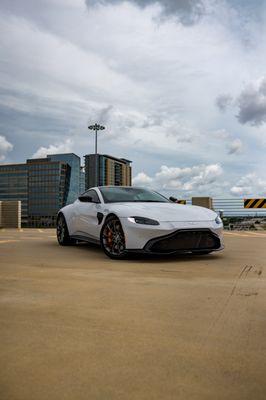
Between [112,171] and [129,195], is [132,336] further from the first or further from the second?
[112,171]

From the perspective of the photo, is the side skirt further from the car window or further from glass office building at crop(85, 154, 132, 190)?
Result: glass office building at crop(85, 154, 132, 190)

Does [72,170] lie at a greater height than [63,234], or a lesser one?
greater

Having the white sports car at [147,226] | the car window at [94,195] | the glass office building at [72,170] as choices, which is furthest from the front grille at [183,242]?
the glass office building at [72,170]

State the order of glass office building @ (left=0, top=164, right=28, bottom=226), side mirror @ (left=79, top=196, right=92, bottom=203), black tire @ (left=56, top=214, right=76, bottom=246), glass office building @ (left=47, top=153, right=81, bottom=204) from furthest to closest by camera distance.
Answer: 1. glass office building @ (left=47, top=153, right=81, bottom=204)
2. glass office building @ (left=0, top=164, right=28, bottom=226)
3. black tire @ (left=56, top=214, right=76, bottom=246)
4. side mirror @ (left=79, top=196, right=92, bottom=203)

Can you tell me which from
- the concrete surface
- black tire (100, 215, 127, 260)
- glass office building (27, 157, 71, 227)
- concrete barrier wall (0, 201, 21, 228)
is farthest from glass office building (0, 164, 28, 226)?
the concrete surface

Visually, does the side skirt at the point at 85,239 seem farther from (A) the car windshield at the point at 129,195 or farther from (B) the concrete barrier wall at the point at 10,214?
(B) the concrete barrier wall at the point at 10,214

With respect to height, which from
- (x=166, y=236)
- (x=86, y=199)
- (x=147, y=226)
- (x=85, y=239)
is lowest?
(x=85, y=239)

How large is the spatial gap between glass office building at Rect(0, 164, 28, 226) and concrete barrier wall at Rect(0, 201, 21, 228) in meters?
121

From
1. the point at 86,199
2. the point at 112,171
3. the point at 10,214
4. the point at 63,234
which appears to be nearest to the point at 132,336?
the point at 86,199

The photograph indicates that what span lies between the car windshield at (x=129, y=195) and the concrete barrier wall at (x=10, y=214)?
20094mm

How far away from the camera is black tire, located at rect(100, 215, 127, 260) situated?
557 centimetres

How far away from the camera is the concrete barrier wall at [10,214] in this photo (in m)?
26.0

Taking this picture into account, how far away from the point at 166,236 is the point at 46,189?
456ft

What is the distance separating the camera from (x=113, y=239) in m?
5.79
